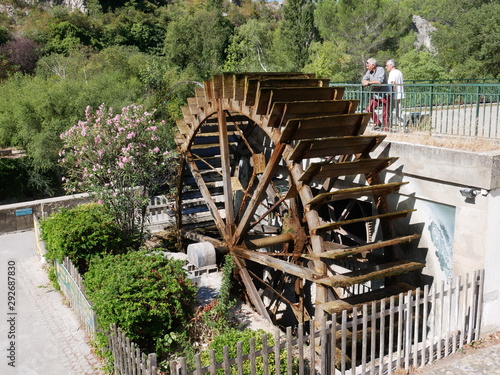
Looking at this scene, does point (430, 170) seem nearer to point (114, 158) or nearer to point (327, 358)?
point (327, 358)

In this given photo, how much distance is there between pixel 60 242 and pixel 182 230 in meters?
2.95

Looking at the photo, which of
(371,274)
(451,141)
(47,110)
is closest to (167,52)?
(47,110)

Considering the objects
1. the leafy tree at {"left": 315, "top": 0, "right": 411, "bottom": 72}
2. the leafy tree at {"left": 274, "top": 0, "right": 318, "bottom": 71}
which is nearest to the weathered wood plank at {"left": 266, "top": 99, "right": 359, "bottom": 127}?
the leafy tree at {"left": 274, "top": 0, "right": 318, "bottom": 71}

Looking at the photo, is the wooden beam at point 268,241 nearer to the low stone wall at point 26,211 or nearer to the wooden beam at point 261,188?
the wooden beam at point 261,188

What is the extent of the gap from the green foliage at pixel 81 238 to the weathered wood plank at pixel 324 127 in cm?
328

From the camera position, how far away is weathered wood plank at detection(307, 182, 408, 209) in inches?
235

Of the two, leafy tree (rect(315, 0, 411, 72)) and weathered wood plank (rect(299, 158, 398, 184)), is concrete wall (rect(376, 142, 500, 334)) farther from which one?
leafy tree (rect(315, 0, 411, 72))

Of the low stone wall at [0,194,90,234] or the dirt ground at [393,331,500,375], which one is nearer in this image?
the dirt ground at [393,331,500,375]

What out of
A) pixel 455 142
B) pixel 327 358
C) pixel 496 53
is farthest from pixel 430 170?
pixel 496 53

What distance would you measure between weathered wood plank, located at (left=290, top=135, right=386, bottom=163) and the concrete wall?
0.39 m

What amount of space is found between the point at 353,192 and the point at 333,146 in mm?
671

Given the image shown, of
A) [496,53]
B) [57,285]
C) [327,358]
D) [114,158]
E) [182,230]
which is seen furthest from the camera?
[496,53]

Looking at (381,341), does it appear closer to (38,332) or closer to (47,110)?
(38,332)

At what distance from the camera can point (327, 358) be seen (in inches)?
196
